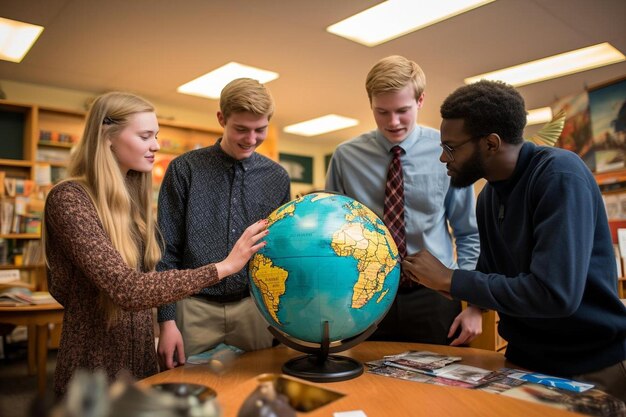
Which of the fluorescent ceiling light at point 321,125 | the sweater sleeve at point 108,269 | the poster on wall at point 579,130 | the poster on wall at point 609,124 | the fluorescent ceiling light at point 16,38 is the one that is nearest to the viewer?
the sweater sleeve at point 108,269

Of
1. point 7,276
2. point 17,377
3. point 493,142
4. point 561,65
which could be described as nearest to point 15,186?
point 7,276

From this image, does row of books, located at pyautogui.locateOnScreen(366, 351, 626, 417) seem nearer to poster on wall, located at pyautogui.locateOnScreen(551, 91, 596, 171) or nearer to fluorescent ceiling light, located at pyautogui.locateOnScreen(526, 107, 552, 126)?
poster on wall, located at pyautogui.locateOnScreen(551, 91, 596, 171)

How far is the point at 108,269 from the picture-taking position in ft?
4.90

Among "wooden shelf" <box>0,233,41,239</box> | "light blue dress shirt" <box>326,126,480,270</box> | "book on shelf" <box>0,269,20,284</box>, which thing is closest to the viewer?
"light blue dress shirt" <box>326,126,480,270</box>

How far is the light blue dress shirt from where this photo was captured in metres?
2.08

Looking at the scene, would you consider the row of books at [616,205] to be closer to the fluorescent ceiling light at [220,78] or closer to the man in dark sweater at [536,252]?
the man in dark sweater at [536,252]

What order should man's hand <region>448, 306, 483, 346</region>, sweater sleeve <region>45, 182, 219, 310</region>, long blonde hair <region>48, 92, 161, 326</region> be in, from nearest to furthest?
1. sweater sleeve <region>45, 182, 219, 310</region>
2. long blonde hair <region>48, 92, 161, 326</region>
3. man's hand <region>448, 306, 483, 346</region>

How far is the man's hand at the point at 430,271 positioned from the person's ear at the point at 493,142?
0.40m

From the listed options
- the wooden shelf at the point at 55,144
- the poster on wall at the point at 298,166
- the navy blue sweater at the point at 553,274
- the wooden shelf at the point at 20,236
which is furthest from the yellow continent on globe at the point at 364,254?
the poster on wall at the point at 298,166

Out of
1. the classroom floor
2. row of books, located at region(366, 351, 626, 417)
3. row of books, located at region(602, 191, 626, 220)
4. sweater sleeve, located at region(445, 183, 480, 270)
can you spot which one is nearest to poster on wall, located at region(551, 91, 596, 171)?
row of books, located at region(602, 191, 626, 220)

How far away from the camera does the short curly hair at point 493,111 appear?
1.57 m

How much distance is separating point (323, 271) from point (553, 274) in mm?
627

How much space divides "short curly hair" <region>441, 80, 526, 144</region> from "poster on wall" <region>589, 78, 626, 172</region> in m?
2.53

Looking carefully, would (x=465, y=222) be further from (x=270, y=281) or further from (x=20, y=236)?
(x=20, y=236)
